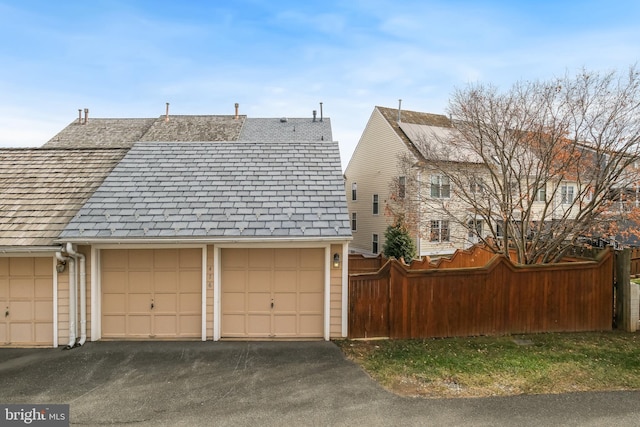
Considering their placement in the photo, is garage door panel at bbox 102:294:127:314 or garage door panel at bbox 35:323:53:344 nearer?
garage door panel at bbox 35:323:53:344

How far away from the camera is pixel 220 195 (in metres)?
8.49

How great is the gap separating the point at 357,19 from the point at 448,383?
11412 millimetres

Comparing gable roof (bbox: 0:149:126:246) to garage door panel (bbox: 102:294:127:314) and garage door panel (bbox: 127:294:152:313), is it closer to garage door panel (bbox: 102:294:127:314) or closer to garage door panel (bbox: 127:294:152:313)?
garage door panel (bbox: 102:294:127:314)

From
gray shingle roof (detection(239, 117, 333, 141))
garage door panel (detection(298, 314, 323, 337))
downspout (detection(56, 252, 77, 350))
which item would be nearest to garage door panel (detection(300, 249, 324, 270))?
garage door panel (detection(298, 314, 323, 337))

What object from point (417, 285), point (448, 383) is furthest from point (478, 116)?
point (448, 383)

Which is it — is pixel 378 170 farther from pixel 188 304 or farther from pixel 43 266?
pixel 43 266

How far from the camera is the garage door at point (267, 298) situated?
7.88 m

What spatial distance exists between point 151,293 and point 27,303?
8.74ft

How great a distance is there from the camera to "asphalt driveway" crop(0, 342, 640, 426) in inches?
184

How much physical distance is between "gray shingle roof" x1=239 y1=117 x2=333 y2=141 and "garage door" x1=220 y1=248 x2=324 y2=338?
16.1 m

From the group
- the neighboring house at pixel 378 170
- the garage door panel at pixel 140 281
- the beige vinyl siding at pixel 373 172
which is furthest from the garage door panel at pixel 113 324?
the neighboring house at pixel 378 170

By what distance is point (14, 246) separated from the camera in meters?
7.14

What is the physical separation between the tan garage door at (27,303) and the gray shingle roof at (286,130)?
17.1m

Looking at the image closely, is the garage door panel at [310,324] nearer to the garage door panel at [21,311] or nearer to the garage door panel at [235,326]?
the garage door panel at [235,326]
